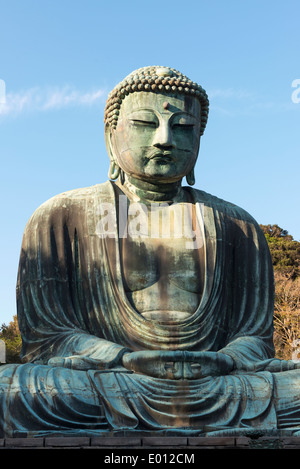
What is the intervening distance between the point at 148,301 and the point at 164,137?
5.85 feet

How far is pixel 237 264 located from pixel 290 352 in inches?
562

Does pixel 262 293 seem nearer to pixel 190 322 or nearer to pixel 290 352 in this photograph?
pixel 190 322

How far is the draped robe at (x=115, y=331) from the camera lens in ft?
33.1

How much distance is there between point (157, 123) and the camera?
11.9 m

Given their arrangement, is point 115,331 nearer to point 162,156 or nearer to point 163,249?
point 163,249

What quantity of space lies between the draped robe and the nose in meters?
0.84

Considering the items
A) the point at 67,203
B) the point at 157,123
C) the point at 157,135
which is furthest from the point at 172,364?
the point at 157,123

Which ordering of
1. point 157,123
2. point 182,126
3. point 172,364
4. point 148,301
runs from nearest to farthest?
point 172,364 → point 148,301 → point 157,123 → point 182,126

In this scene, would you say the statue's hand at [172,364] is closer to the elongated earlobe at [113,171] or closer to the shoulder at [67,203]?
the shoulder at [67,203]

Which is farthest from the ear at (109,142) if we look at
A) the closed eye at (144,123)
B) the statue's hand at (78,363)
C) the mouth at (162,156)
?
the statue's hand at (78,363)

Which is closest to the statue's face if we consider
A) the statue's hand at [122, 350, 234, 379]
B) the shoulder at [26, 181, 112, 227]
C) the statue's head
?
the statue's head
